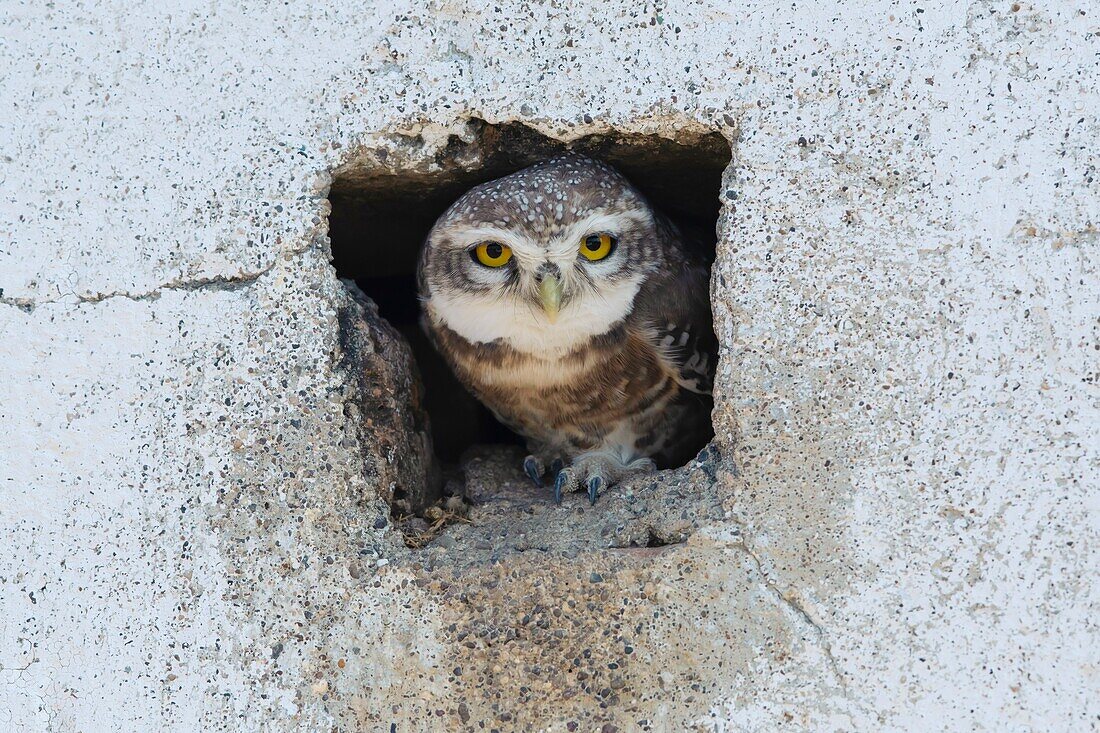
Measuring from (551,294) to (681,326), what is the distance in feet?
1.18

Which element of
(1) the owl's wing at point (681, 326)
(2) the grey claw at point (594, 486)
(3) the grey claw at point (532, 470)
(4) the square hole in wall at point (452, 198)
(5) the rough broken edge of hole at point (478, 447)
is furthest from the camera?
(3) the grey claw at point (532, 470)

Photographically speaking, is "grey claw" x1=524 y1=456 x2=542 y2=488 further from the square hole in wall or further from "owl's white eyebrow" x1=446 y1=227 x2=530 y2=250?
"owl's white eyebrow" x1=446 y1=227 x2=530 y2=250

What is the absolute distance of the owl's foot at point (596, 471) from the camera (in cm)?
247

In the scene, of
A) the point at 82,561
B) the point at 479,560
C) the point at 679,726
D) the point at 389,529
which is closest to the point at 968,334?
the point at 679,726

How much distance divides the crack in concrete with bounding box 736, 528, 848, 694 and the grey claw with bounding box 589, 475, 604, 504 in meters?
0.49

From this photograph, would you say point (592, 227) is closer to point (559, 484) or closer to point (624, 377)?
point (624, 377)

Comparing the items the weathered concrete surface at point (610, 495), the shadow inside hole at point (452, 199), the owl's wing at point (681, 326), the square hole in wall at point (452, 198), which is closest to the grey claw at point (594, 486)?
the weathered concrete surface at point (610, 495)

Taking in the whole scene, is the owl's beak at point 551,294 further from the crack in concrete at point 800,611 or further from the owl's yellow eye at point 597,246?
the crack in concrete at point 800,611

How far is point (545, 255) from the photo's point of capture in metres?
2.40

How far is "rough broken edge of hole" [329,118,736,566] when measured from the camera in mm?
2080

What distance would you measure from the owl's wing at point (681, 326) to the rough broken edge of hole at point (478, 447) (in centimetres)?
28

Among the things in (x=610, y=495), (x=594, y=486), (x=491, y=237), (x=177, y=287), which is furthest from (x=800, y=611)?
(x=177, y=287)

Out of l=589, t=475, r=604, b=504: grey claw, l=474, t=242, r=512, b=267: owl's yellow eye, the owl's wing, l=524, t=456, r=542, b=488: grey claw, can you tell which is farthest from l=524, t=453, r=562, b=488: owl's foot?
l=474, t=242, r=512, b=267: owl's yellow eye

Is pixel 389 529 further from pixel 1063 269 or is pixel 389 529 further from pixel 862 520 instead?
pixel 1063 269
